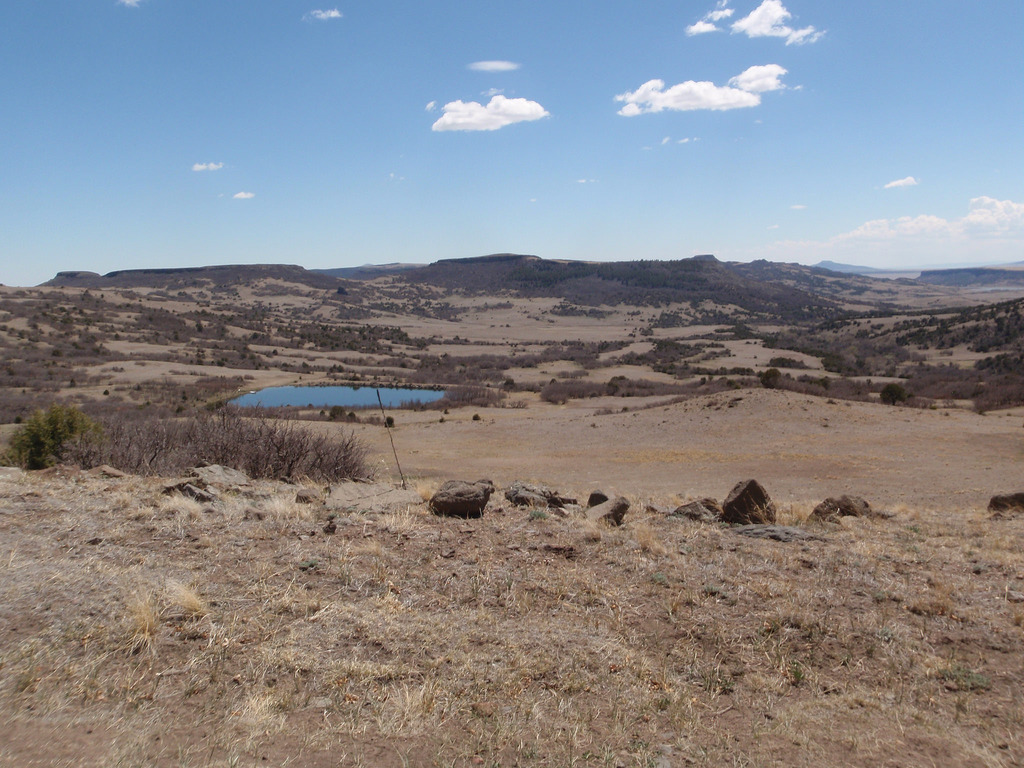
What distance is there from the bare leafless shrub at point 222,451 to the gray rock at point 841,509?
9.89m

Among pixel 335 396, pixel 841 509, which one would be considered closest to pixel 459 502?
pixel 841 509

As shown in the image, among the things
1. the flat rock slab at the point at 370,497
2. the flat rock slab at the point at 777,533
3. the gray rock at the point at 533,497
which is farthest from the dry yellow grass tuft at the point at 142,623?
the flat rock slab at the point at 777,533

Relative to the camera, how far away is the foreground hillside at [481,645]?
3.76 m

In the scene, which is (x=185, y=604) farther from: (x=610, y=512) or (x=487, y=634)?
(x=610, y=512)

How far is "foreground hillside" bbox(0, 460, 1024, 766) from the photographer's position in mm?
3760

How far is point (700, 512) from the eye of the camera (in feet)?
31.3

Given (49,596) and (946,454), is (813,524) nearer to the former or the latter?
(49,596)

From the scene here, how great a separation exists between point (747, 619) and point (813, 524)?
4465 millimetres

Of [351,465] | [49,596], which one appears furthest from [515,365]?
[49,596]

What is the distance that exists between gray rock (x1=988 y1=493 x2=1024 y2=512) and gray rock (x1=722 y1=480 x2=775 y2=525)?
465 centimetres

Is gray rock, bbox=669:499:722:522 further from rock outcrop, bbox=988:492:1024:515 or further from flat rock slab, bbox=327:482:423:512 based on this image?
rock outcrop, bbox=988:492:1024:515

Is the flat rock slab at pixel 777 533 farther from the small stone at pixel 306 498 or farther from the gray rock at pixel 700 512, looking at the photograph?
the small stone at pixel 306 498

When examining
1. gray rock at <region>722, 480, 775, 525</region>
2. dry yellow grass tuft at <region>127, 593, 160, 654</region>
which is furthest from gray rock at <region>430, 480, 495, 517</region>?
dry yellow grass tuft at <region>127, 593, 160, 654</region>

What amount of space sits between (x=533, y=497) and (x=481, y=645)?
5.09 m
